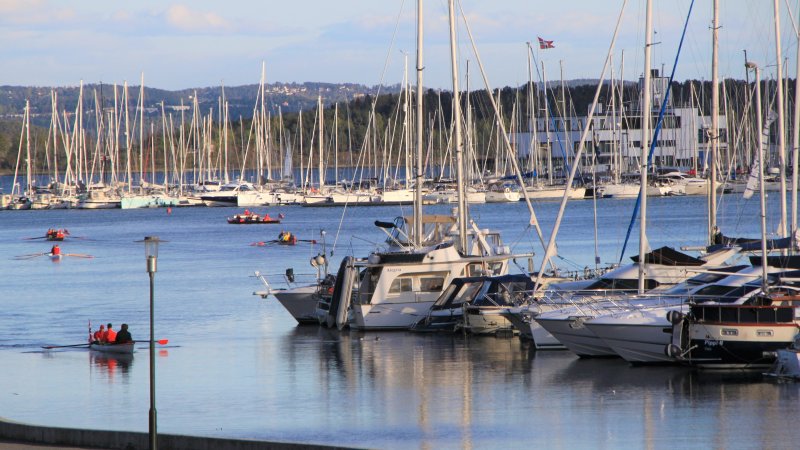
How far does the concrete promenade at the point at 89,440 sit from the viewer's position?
1983cm

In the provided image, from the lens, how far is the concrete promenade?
19.8 metres

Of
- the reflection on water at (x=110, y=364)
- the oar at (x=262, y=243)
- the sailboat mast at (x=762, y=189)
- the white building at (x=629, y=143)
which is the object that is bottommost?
the reflection on water at (x=110, y=364)

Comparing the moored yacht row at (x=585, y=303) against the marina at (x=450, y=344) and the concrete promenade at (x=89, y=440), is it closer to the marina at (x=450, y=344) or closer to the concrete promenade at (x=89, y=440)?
the marina at (x=450, y=344)

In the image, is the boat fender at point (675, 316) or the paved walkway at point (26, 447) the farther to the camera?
the boat fender at point (675, 316)

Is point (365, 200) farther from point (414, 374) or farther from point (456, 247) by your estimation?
point (414, 374)

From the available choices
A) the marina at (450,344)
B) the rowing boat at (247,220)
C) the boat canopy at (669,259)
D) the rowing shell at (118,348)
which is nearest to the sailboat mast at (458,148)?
the marina at (450,344)

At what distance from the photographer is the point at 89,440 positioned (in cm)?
2083

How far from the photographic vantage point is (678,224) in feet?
318

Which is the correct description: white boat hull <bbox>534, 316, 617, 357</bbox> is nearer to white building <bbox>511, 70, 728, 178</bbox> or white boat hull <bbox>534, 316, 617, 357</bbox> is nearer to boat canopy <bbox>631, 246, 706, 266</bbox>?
boat canopy <bbox>631, 246, 706, 266</bbox>

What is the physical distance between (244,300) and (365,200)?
8363 cm

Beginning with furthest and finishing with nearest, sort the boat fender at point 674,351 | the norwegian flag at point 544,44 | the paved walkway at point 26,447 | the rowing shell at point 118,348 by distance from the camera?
the norwegian flag at point 544,44, the rowing shell at point 118,348, the boat fender at point 674,351, the paved walkway at point 26,447

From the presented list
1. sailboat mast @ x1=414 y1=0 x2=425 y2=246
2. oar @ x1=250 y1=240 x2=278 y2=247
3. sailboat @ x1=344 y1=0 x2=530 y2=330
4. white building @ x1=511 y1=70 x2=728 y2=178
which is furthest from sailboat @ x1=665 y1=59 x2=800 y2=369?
white building @ x1=511 y1=70 x2=728 y2=178

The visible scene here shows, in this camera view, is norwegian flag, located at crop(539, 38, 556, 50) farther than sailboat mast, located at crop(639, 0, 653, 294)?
Yes

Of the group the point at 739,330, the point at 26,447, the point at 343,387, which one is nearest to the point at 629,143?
the point at 739,330
